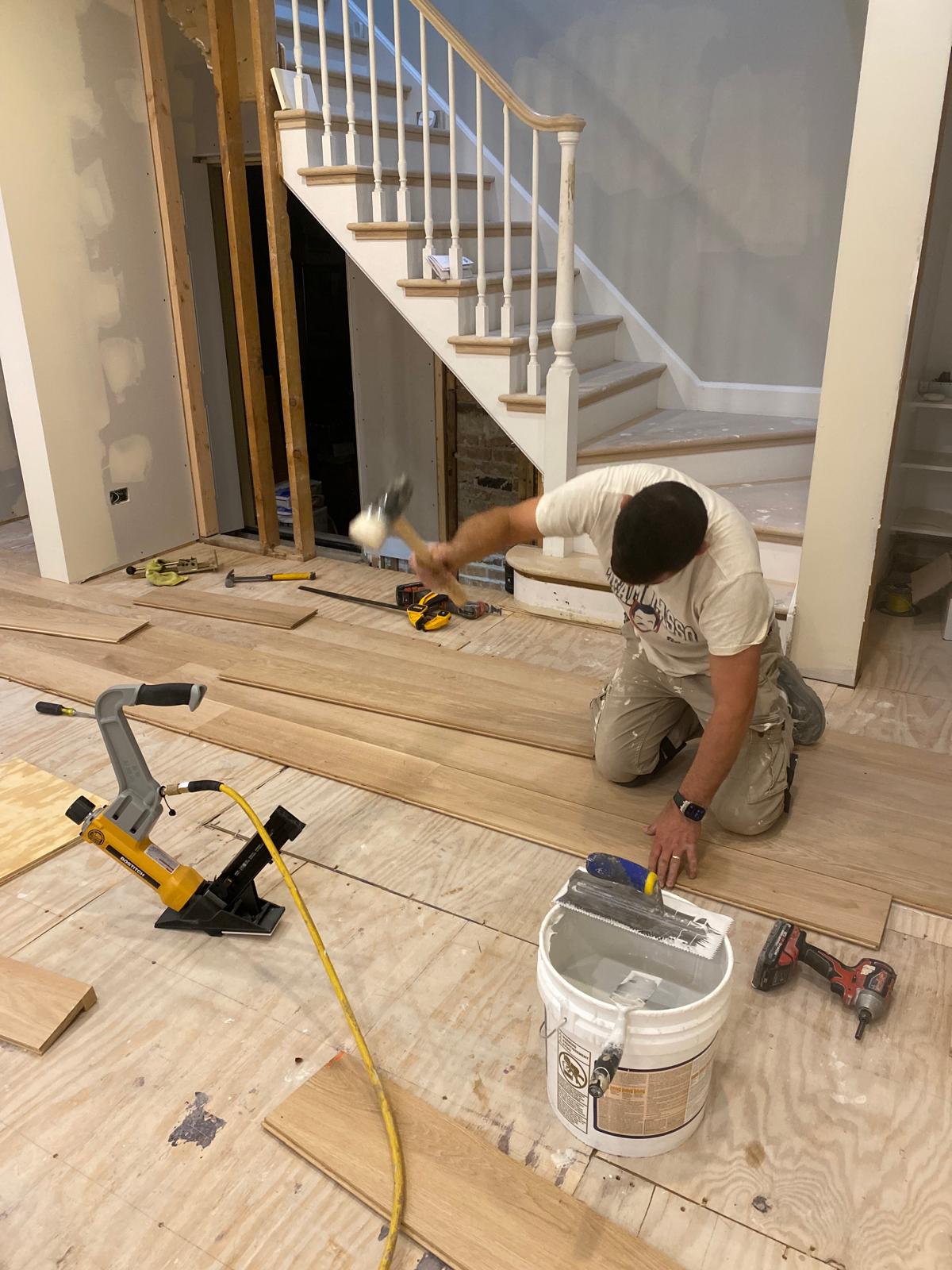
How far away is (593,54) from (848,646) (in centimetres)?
306

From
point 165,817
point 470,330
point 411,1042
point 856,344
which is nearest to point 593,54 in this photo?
point 470,330

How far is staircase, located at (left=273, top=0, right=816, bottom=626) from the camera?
133 inches

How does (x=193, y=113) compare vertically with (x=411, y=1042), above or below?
above

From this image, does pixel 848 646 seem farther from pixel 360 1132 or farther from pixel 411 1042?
pixel 360 1132

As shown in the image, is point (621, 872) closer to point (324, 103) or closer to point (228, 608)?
point (228, 608)

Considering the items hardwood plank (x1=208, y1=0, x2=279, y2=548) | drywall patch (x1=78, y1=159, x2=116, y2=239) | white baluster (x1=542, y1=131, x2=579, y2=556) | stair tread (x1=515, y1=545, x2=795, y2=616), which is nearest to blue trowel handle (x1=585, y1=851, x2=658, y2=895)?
stair tread (x1=515, y1=545, x2=795, y2=616)

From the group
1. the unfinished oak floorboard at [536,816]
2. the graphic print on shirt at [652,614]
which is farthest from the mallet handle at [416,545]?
the unfinished oak floorboard at [536,816]

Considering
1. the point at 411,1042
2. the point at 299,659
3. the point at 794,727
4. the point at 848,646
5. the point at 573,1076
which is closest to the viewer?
the point at 573,1076

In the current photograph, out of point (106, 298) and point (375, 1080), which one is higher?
point (106, 298)

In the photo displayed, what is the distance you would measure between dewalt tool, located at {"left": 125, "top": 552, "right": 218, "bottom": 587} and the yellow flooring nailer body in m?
2.17

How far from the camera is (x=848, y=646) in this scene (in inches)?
119

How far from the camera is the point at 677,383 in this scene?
14.8 feet

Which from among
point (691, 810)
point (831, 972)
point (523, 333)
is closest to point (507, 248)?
point (523, 333)

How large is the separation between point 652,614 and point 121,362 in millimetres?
3074
